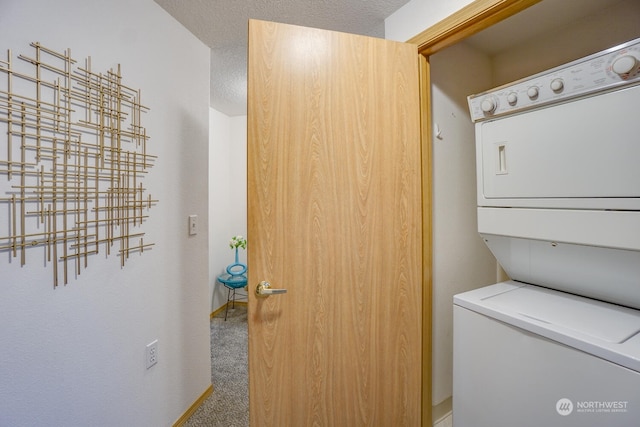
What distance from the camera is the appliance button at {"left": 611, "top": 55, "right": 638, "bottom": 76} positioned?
841 mm

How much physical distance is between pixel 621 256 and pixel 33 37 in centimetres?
221

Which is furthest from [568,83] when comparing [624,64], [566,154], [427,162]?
[427,162]

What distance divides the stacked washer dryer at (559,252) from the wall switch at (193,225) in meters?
1.55

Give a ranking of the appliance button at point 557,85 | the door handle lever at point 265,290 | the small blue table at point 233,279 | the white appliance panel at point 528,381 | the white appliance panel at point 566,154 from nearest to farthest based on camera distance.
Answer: the white appliance panel at point 528,381 → the white appliance panel at point 566,154 → the appliance button at point 557,85 → the door handle lever at point 265,290 → the small blue table at point 233,279

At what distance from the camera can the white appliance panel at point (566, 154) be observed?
0.88 m

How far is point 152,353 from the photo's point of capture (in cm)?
143

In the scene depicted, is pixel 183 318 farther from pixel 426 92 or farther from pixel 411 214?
pixel 426 92

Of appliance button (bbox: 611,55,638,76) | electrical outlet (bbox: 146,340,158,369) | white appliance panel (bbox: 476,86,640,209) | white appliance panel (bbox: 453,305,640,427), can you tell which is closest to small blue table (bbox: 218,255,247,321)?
electrical outlet (bbox: 146,340,158,369)

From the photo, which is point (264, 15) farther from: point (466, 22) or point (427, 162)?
point (427, 162)

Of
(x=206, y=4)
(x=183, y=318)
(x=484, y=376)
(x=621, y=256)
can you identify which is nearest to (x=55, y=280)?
(x=183, y=318)

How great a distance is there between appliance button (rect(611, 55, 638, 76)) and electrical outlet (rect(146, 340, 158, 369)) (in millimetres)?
2245

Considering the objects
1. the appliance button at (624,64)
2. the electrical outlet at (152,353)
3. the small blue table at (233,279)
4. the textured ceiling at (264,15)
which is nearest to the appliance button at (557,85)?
the appliance button at (624,64)

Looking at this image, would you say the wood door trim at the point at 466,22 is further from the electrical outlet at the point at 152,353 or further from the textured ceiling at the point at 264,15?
the electrical outlet at the point at 152,353

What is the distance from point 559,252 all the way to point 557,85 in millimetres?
660
